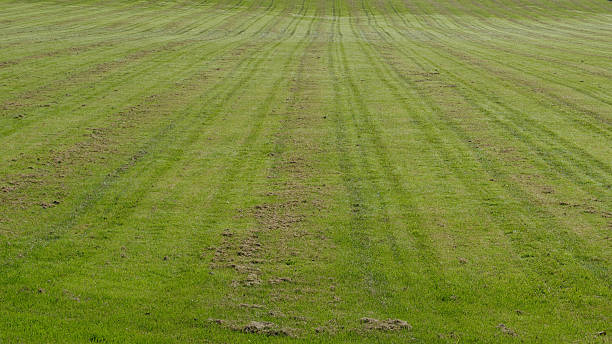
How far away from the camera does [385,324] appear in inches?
309

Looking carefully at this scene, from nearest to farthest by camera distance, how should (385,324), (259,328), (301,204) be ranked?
(259,328), (385,324), (301,204)

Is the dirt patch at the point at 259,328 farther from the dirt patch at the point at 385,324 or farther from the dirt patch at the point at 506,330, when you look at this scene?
the dirt patch at the point at 506,330

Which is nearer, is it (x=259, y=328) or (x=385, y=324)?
(x=259, y=328)

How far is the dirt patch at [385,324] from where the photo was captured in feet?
25.5

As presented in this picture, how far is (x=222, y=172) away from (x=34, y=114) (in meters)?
8.98

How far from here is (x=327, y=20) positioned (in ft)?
209

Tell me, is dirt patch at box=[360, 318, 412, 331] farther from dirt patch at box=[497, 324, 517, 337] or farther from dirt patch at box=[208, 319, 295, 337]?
dirt patch at box=[497, 324, 517, 337]

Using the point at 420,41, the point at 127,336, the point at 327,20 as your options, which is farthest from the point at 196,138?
the point at 327,20

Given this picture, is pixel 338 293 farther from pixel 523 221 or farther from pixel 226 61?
pixel 226 61

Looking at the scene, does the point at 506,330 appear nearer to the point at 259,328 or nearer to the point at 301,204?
the point at 259,328

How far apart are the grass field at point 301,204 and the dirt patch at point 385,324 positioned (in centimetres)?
4

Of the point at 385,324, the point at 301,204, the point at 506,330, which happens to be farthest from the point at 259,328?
the point at 301,204

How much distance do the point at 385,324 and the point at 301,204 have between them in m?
4.69

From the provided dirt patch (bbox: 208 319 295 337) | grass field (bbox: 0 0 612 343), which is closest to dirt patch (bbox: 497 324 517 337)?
grass field (bbox: 0 0 612 343)
